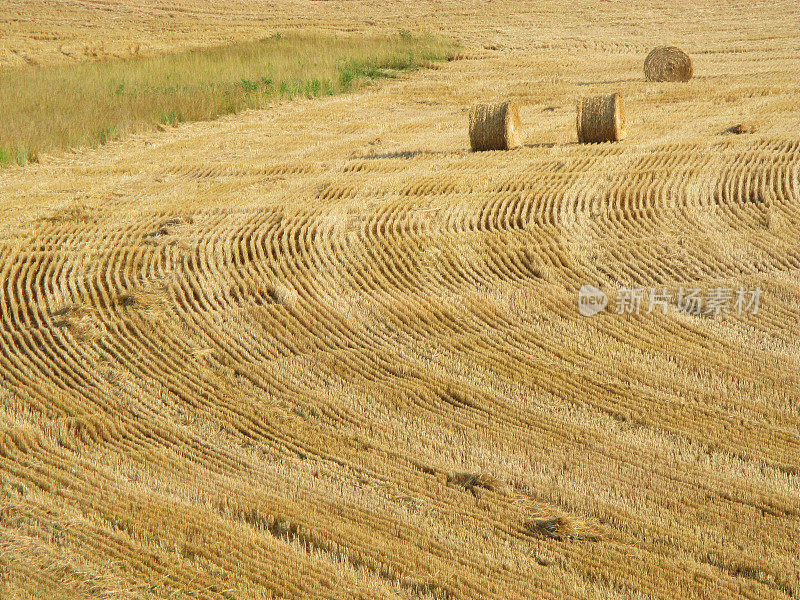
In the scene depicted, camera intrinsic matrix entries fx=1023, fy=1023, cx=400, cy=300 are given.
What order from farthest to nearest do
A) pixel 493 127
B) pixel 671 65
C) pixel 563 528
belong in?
pixel 671 65 < pixel 493 127 < pixel 563 528

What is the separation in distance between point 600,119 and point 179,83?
9224mm

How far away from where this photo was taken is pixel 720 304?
338 inches

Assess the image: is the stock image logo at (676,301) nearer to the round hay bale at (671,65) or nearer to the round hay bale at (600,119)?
the round hay bale at (600,119)

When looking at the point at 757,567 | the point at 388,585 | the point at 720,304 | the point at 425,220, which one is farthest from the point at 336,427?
the point at 425,220

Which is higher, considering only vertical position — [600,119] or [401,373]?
[600,119]

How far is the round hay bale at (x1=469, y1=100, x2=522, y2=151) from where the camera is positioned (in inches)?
552

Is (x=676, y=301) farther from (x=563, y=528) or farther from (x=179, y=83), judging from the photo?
(x=179, y=83)

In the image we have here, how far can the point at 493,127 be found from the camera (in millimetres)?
14062

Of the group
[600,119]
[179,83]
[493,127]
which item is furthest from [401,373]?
[179,83]

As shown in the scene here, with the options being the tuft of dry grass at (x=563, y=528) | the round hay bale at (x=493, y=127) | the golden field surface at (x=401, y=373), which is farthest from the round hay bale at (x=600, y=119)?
the tuft of dry grass at (x=563, y=528)

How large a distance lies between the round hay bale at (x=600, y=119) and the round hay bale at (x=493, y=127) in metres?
0.97

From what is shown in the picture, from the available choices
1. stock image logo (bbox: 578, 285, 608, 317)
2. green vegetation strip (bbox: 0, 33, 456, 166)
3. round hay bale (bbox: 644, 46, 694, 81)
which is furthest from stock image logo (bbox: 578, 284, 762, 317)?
round hay bale (bbox: 644, 46, 694, 81)

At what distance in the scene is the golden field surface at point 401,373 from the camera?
5.35 meters

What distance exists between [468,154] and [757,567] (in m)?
9.52
